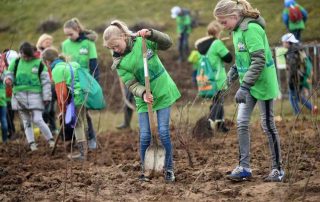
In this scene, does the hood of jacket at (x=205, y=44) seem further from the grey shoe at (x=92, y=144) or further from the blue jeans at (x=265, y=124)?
the blue jeans at (x=265, y=124)

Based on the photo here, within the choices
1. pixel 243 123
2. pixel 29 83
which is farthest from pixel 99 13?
pixel 243 123

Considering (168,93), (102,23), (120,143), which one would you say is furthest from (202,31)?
(168,93)

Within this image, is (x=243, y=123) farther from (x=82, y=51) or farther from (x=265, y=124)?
(x=82, y=51)

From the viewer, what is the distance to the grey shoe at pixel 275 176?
21.4 ft

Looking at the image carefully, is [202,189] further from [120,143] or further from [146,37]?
[120,143]

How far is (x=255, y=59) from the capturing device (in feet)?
20.6

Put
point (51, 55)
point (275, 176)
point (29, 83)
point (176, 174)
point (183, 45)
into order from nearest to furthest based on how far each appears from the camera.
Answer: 1. point (275, 176)
2. point (176, 174)
3. point (51, 55)
4. point (29, 83)
5. point (183, 45)

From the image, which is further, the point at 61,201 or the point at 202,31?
the point at 202,31

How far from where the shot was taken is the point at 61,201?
6.26m

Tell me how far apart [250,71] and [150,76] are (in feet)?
3.53

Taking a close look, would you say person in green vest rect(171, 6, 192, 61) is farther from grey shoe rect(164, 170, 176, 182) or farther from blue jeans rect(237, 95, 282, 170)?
blue jeans rect(237, 95, 282, 170)

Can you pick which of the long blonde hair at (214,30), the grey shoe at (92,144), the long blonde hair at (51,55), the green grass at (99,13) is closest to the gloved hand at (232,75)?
the long blonde hair at (51,55)

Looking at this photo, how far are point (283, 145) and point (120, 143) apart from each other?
112 inches

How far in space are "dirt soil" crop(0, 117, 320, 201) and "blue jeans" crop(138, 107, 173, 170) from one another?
0.89ft
